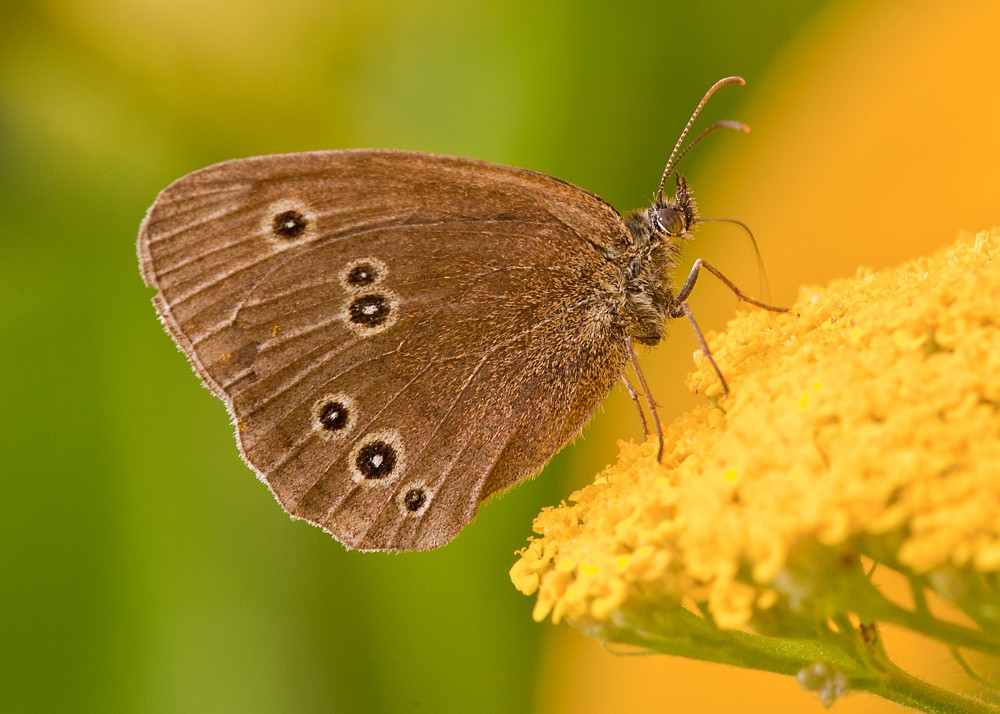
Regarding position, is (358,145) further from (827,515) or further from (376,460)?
(827,515)

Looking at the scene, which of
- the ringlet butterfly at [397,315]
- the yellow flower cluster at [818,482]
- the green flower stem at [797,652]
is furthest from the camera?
the ringlet butterfly at [397,315]

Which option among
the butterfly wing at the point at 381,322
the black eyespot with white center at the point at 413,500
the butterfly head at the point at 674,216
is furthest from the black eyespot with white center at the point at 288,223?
the butterfly head at the point at 674,216

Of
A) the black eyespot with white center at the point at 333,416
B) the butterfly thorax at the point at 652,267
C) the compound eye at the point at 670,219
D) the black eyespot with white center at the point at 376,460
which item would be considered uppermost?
the compound eye at the point at 670,219

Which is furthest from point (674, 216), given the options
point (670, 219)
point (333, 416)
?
point (333, 416)

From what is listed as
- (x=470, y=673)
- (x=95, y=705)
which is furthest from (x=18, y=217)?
(x=470, y=673)

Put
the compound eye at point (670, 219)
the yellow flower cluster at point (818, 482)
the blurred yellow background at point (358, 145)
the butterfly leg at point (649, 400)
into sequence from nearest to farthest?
the yellow flower cluster at point (818, 482), the butterfly leg at point (649, 400), the compound eye at point (670, 219), the blurred yellow background at point (358, 145)

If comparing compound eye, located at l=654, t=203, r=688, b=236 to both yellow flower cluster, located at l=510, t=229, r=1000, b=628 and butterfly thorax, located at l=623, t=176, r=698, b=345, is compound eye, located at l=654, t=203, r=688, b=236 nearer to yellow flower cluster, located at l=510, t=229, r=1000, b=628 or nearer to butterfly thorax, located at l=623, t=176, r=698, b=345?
butterfly thorax, located at l=623, t=176, r=698, b=345

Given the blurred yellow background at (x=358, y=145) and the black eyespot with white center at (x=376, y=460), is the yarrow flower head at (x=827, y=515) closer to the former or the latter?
the black eyespot with white center at (x=376, y=460)

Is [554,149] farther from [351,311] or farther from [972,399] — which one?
[972,399]
